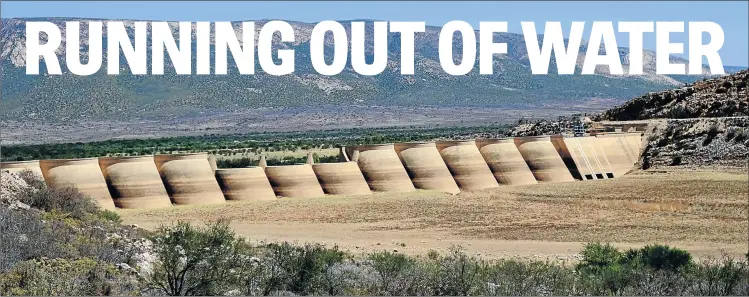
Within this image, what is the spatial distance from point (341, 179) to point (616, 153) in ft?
49.4

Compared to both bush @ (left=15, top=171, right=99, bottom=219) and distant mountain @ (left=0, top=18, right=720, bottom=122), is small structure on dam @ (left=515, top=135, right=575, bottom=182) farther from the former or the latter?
distant mountain @ (left=0, top=18, right=720, bottom=122)

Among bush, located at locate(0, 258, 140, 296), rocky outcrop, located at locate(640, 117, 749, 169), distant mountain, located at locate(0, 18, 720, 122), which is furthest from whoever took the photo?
distant mountain, located at locate(0, 18, 720, 122)

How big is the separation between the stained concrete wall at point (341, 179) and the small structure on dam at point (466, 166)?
4513 mm

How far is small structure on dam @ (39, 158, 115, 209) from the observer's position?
41375 mm

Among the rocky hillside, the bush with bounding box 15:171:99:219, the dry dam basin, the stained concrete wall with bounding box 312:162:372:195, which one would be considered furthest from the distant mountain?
the bush with bounding box 15:171:99:219

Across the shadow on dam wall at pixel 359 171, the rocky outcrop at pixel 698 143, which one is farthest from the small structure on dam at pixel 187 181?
the rocky outcrop at pixel 698 143

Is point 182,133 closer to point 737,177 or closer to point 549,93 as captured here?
point 549,93

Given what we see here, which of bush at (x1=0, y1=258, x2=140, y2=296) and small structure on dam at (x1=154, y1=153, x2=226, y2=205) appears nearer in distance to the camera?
bush at (x1=0, y1=258, x2=140, y2=296)

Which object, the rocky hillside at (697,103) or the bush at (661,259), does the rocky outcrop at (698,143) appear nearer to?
the rocky hillside at (697,103)

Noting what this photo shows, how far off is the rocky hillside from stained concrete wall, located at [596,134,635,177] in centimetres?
688

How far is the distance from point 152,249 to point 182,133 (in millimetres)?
99011

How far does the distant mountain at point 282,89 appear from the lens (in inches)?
5118

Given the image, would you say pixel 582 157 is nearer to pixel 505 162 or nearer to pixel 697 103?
pixel 505 162

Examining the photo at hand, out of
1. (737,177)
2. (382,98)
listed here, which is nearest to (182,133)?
(382,98)
